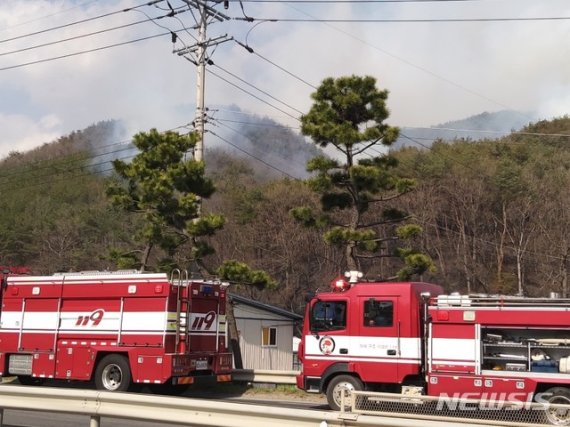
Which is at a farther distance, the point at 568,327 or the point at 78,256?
the point at 78,256

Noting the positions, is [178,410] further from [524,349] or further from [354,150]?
[354,150]

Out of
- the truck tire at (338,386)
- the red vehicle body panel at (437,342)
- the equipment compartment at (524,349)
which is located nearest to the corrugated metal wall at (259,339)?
the red vehicle body panel at (437,342)

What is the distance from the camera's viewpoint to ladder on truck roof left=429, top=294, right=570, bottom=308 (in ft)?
37.8

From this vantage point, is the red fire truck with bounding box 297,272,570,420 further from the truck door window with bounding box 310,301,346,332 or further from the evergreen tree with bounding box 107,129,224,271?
the evergreen tree with bounding box 107,129,224,271

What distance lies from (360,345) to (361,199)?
863 centimetres

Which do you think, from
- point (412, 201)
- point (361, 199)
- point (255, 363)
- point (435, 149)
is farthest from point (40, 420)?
point (435, 149)

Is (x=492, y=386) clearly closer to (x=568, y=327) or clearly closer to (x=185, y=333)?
(x=568, y=327)

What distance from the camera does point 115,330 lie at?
50.1ft

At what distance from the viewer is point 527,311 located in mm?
11539

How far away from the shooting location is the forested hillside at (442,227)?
42031 mm

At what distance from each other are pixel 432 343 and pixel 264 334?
835 inches

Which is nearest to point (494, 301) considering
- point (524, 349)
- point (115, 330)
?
point (524, 349)

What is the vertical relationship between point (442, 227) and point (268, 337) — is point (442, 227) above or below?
above

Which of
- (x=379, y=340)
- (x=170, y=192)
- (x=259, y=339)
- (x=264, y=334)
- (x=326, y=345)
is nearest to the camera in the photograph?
(x=379, y=340)
